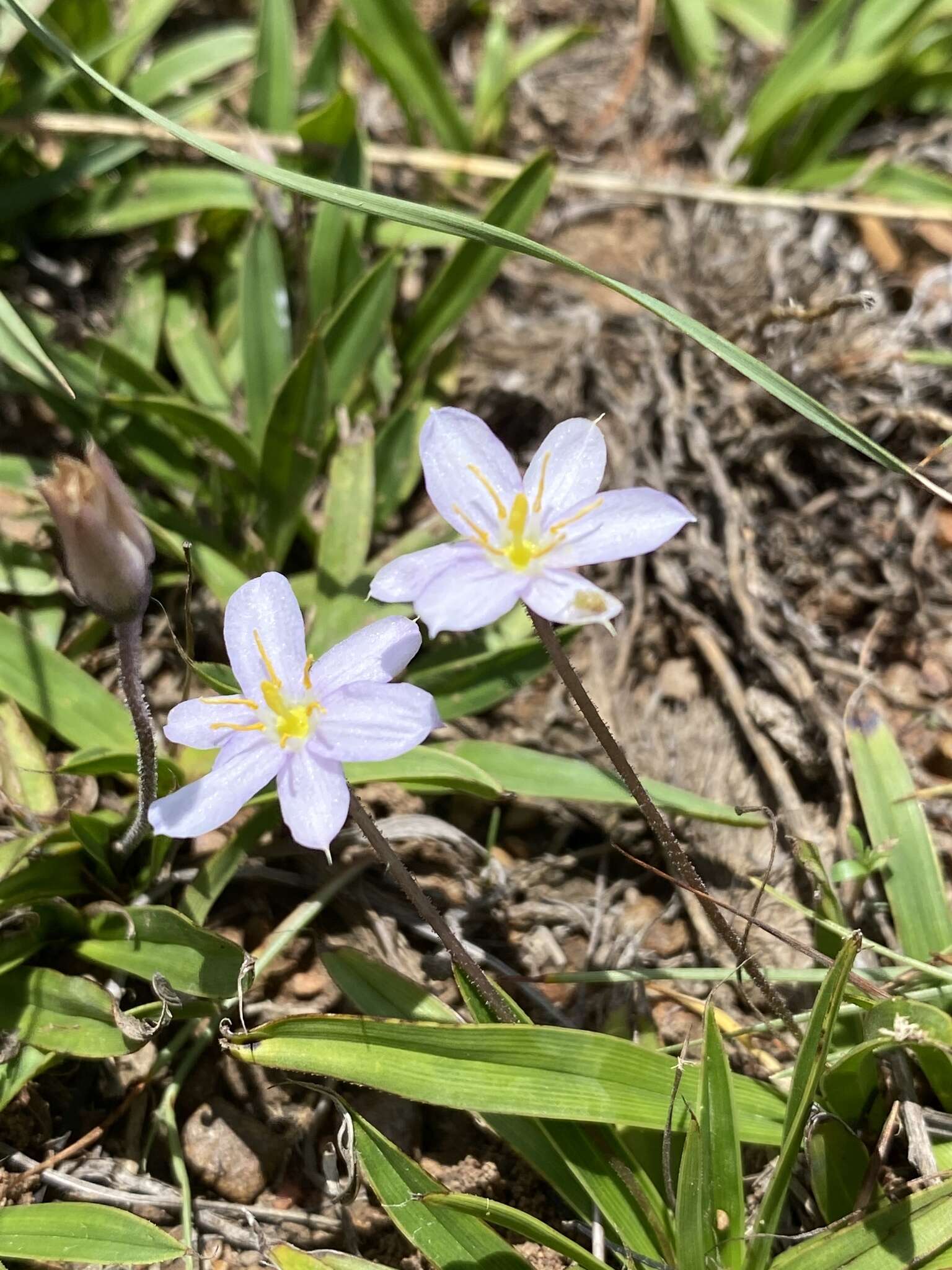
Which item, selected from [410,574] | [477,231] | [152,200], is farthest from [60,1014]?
[152,200]

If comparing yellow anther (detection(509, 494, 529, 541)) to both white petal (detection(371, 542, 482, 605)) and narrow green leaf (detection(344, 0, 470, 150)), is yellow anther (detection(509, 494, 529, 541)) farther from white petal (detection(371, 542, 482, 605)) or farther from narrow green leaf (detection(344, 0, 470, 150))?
narrow green leaf (detection(344, 0, 470, 150))

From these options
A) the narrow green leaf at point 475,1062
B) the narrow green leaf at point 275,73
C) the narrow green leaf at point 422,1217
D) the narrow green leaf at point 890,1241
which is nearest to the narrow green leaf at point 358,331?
the narrow green leaf at point 275,73

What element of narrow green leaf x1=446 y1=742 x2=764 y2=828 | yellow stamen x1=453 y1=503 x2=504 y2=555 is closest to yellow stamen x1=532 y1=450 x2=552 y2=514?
yellow stamen x1=453 y1=503 x2=504 y2=555

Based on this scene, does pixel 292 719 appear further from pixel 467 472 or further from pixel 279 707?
pixel 467 472

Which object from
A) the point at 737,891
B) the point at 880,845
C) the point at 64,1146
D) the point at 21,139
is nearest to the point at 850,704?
the point at 880,845

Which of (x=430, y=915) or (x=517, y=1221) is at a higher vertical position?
(x=430, y=915)

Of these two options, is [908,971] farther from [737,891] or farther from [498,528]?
[498,528]

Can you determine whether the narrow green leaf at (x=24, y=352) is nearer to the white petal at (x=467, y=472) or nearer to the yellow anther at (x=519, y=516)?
the white petal at (x=467, y=472)
